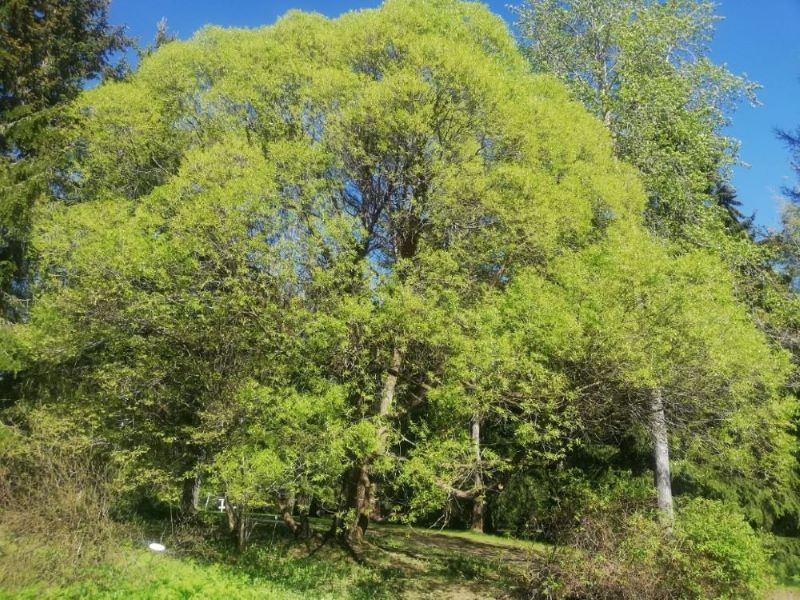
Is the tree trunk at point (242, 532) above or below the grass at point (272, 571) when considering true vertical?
above

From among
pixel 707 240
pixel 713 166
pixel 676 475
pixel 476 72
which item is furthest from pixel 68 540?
pixel 713 166

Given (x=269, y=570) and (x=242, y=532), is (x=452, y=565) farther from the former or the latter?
(x=242, y=532)

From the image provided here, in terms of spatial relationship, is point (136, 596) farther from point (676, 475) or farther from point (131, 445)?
point (676, 475)

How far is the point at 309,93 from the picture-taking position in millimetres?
13742

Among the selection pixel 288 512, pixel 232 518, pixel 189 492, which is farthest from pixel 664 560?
pixel 189 492

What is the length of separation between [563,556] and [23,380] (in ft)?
47.4

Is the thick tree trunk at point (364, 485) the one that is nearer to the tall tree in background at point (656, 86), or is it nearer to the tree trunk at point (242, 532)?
the tree trunk at point (242, 532)

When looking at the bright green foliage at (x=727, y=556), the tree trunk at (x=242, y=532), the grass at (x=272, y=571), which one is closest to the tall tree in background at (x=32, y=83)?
the grass at (x=272, y=571)

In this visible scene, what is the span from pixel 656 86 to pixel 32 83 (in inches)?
790

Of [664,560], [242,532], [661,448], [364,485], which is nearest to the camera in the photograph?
[664,560]

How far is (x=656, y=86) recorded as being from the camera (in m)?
18.2

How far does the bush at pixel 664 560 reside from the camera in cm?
912

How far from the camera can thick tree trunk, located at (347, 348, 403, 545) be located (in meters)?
12.8

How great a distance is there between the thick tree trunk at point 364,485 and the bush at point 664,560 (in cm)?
442
